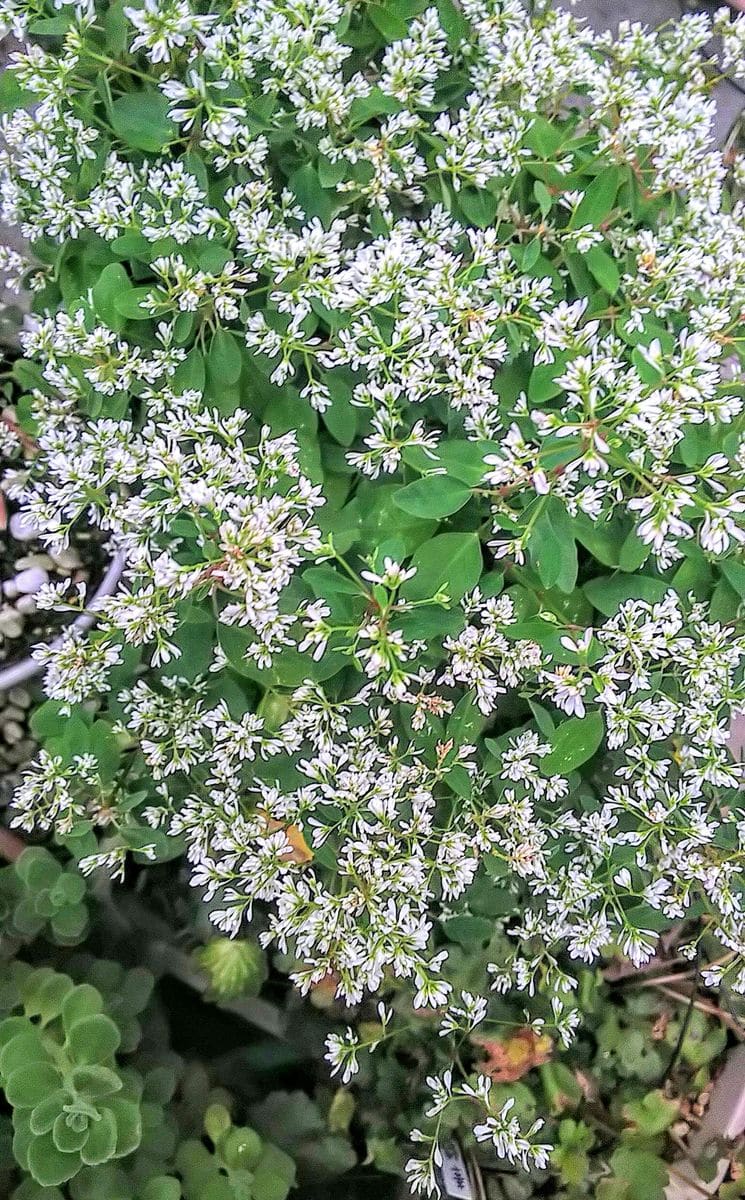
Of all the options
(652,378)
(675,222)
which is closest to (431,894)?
(652,378)

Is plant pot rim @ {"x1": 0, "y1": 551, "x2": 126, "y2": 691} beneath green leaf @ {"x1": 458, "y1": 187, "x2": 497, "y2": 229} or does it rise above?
beneath

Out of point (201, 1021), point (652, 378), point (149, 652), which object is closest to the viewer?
point (652, 378)

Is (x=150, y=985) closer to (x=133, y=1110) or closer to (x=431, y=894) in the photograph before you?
(x=133, y=1110)

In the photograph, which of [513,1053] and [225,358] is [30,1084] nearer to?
[513,1053]

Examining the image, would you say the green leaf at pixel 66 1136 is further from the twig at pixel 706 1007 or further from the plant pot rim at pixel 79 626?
the twig at pixel 706 1007

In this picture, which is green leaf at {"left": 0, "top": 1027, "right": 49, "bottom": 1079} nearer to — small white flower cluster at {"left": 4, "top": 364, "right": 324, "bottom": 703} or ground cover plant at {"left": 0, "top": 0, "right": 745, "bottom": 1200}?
ground cover plant at {"left": 0, "top": 0, "right": 745, "bottom": 1200}

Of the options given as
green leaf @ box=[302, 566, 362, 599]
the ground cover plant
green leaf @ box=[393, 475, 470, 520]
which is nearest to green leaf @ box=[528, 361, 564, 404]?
the ground cover plant
